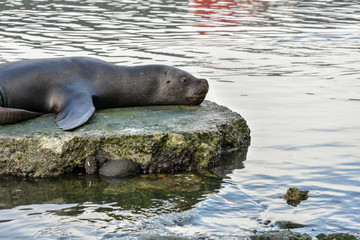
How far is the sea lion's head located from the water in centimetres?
88

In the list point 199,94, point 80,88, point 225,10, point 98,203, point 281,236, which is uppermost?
point 80,88

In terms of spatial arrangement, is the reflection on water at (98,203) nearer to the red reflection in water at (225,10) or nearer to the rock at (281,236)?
the rock at (281,236)

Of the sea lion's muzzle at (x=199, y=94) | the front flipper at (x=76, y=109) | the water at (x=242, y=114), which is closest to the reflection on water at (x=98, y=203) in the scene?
the water at (x=242, y=114)

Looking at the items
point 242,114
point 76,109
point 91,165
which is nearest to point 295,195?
point 91,165

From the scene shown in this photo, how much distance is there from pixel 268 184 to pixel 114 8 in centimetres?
1970

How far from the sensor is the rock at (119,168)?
20.9ft

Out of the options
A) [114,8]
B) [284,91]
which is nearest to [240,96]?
[284,91]

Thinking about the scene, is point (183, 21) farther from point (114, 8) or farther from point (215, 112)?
point (215, 112)

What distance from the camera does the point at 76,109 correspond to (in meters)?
6.88

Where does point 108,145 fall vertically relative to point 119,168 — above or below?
above

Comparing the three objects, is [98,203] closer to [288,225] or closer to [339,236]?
[288,225]

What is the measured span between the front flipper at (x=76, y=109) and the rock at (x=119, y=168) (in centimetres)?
52

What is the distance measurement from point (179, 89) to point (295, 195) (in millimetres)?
2743

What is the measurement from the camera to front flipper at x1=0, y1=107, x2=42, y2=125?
21.8ft
